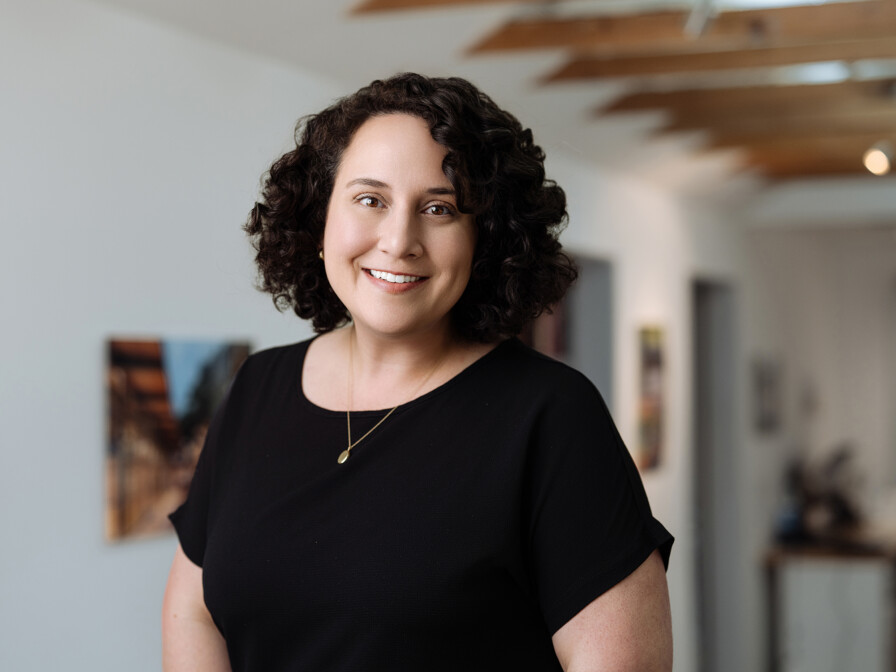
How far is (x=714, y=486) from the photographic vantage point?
648 cm

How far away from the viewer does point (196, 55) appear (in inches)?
110

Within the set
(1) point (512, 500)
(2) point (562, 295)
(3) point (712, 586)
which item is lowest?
(3) point (712, 586)

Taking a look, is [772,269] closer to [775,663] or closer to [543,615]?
[775,663]

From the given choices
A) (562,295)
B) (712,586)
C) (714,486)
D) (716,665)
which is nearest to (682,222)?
(714,486)

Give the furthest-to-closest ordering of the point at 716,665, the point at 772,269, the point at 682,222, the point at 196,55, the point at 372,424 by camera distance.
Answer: the point at 772,269, the point at 716,665, the point at 682,222, the point at 196,55, the point at 372,424

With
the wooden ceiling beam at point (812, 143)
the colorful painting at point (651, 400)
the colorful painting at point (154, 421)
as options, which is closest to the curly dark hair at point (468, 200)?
the colorful painting at point (154, 421)

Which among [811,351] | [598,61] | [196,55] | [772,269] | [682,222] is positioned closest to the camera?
[196,55]

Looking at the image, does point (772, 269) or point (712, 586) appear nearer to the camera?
point (712, 586)

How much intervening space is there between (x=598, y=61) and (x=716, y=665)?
417cm

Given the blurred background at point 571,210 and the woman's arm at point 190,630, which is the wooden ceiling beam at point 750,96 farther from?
the woman's arm at point 190,630

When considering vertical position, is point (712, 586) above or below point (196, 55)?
below

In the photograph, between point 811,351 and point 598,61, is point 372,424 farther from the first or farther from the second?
point 811,351

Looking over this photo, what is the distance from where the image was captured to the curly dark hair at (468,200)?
49.9 inches

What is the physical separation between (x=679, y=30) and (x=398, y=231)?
6.74 feet
